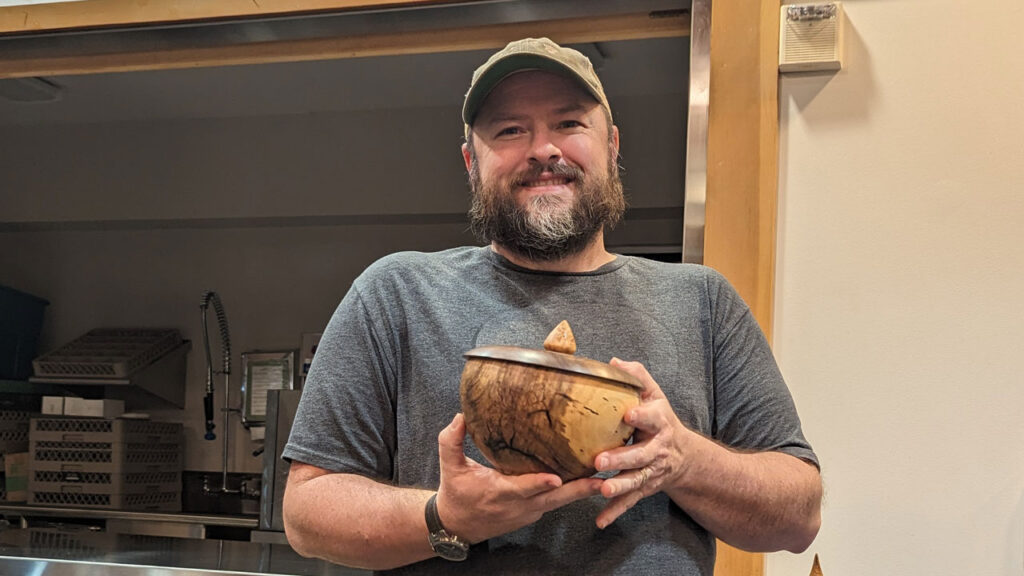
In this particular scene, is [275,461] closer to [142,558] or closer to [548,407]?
[142,558]

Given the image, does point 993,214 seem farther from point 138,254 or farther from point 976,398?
point 138,254

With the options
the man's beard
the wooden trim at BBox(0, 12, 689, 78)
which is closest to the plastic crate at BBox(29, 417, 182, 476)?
the wooden trim at BBox(0, 12, 689, 78)

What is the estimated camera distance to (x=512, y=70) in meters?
1.21

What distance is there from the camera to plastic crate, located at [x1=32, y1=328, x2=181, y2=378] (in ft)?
15.3

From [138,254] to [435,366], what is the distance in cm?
455

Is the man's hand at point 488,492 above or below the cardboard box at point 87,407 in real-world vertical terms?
above

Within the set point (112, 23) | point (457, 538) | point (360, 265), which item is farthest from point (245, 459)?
point (457, 538)

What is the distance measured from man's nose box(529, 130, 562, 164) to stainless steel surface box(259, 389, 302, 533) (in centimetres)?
269

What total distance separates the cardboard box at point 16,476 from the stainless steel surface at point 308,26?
110 inches

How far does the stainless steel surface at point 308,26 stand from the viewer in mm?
2051

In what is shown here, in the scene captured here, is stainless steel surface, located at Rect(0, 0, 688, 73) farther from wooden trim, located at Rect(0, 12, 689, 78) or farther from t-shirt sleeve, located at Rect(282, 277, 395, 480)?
t-shirt sleeve, located at Rect(282, 277, 395, 480)

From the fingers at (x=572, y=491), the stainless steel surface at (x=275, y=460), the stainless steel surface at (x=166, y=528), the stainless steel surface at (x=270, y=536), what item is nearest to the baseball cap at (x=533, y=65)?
the fingers at (x=572, y=491)

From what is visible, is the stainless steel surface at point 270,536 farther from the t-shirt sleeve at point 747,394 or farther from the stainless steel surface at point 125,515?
the t-shirt sleeve at point 747,394

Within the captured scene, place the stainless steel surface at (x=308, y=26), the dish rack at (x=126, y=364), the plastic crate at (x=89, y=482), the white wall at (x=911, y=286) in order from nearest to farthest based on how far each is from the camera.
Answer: the white wall at (x=911, y=286), the stainless steel surface at (x=308, y=26), the plastic crate at (x=89, y=482), the dish rack at (x=126, y=364)
